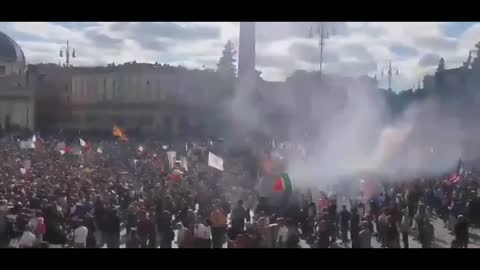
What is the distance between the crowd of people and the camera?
9.88m

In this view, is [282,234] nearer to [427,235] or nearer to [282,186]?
[282,186]

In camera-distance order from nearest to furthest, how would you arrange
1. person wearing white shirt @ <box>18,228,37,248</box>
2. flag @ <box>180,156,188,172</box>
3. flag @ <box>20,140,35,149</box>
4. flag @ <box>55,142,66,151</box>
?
person wearing white shirt @ <box>18,228,37,248</box> → flag @ <box>20,140,35,149</box> → flag @ <box>55,142,66,151</box> → flag @ <box>180,156,188,172</box>

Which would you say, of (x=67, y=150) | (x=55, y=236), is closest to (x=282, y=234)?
(x=55, y=236)

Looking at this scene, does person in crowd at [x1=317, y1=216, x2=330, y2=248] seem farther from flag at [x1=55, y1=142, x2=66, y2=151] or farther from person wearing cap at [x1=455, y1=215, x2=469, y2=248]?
flag at [x1=55, y1=142, x2=66, y2=151]

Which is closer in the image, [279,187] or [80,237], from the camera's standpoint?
[80,237]

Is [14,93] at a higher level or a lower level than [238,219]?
higher

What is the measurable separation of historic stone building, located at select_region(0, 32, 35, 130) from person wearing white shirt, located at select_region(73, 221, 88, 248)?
1319 mm

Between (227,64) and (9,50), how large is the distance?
2402 millimetres

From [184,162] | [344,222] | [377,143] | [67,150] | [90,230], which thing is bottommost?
[90,230]

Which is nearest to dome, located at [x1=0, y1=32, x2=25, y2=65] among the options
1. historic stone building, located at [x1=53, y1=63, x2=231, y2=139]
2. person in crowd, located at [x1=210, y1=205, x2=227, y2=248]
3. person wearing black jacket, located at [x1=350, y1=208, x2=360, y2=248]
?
historic stone building, located at [x1=53, y1=63, x2=231, y2=139]

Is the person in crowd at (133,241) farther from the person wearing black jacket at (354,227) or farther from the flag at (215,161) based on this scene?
the person wearing black jacket at (354,227)

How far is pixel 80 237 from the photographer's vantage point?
9.85 meters

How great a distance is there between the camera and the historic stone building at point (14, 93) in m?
10.1
